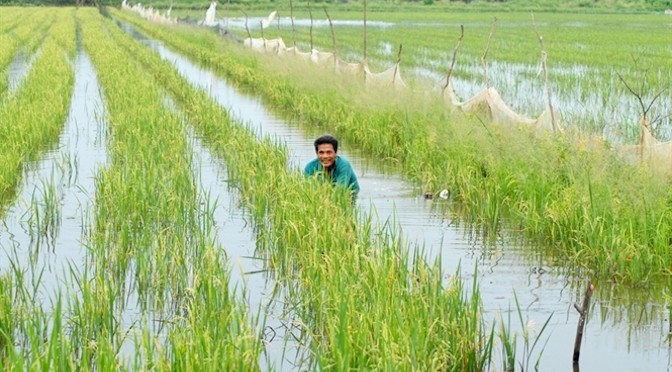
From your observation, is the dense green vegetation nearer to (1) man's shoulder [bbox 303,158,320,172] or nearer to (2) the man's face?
(1) man's shoulder [bbox 303,158,320,172]

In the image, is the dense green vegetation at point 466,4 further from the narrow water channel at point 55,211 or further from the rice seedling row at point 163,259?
the rice seedling row at point 163,259

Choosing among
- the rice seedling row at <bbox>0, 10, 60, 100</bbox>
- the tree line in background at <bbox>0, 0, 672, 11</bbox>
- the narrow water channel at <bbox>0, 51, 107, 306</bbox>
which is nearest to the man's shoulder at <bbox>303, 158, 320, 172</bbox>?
the narrow water channel at <bbox>0, 51, 107, 306</bbox>

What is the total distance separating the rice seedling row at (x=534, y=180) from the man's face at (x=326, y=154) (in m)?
1.04

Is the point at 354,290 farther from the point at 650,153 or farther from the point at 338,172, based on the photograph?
the point at 650,153

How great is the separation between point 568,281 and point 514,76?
1182cm

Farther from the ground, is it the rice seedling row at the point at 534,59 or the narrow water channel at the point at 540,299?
the rice seedling row at the point at 534,59

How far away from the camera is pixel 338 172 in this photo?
274 inches

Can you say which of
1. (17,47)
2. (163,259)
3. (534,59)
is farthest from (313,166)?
(17,47)

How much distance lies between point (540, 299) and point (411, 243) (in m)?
0.93

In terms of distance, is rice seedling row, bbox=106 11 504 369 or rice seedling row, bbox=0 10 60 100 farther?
rice seedling row, bbox=0 10 60 100

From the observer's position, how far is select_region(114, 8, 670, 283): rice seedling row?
223 inches

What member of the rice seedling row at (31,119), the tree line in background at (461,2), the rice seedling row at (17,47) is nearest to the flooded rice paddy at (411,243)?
the rice seedling row at (31,119)

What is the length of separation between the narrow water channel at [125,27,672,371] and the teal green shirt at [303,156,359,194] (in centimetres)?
34

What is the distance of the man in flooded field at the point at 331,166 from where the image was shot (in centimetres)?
664
